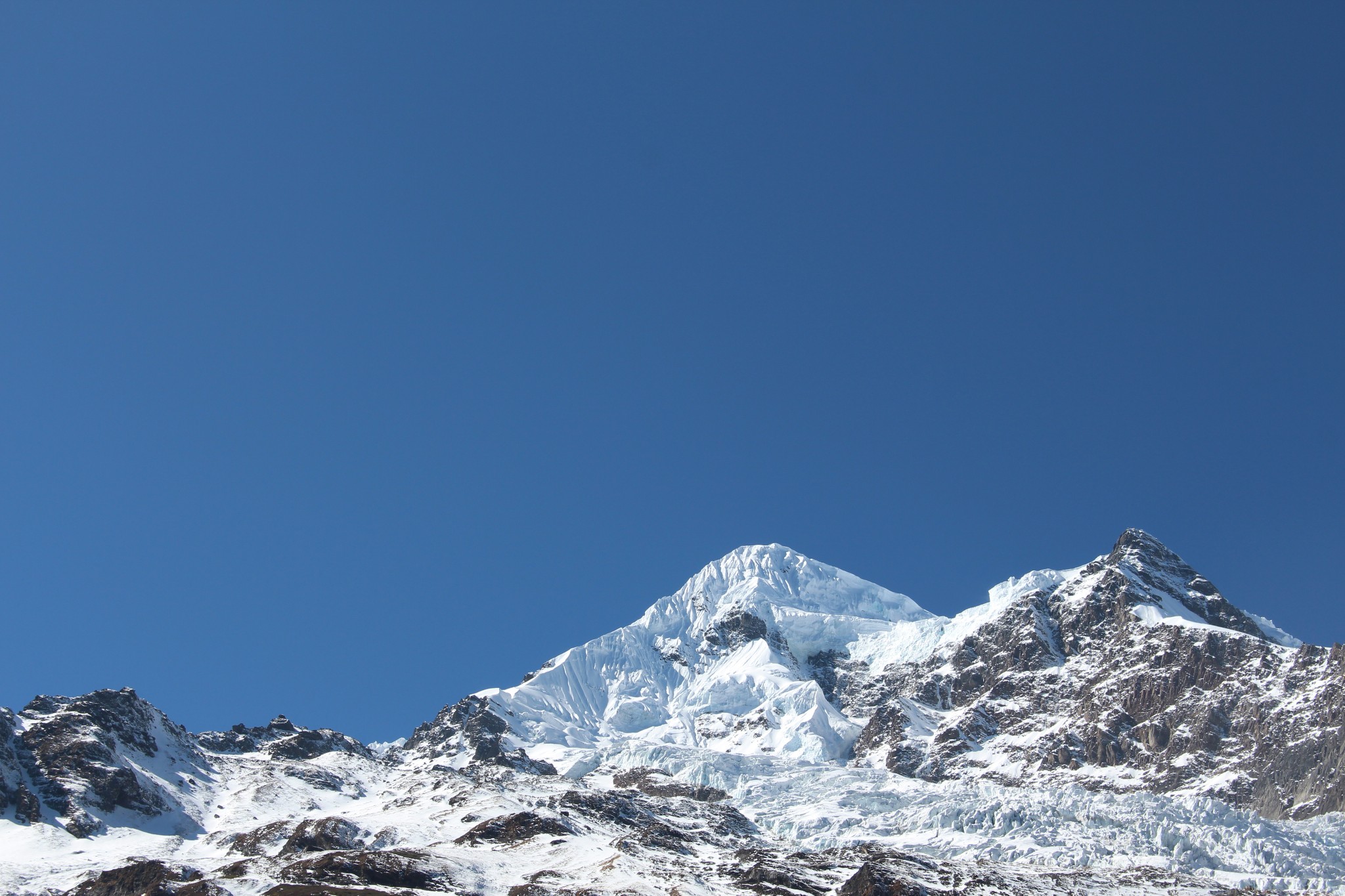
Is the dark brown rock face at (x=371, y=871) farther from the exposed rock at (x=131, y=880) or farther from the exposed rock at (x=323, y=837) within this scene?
the exposed rock at (x=323, y=837)

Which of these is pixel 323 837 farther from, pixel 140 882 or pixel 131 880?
pixel 140 882

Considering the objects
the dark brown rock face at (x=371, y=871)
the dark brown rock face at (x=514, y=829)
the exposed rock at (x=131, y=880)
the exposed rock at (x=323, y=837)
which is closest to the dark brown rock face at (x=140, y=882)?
the exposed rock at (x=131, y=880)

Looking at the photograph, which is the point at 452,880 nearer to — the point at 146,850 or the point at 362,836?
the point at 362,836

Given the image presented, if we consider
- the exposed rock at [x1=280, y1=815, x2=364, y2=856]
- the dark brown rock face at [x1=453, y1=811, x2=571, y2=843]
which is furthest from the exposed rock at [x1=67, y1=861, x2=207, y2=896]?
the dark brown rock face at [x1=453, y1=811, x2=571, y2=843]

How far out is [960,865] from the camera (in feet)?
554

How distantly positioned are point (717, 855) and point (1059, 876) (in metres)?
56.3

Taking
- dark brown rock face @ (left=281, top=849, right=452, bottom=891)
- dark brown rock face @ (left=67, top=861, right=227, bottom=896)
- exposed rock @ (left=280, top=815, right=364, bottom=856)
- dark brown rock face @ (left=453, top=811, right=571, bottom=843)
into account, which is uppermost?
dark brown rock face @ (left=453, top=811, right=571, bottom=843)

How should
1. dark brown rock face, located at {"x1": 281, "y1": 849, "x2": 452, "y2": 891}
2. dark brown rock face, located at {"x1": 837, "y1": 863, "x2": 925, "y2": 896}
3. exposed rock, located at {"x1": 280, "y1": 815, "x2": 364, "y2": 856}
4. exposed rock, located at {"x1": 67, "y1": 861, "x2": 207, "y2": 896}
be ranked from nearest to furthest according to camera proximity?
1. dark brown rock face, located at {"x1": 837, "y1": 863, "x2": 925, "y2": 896}
2. exposed rock, located at {"x1": 67, "y1": 861, "x2": 207, "y2": 896}
3. dark brown rock face, located at {"x1": 281, "y1": 849, "x2": 452, "y2": 891}
4. exposed rock, located at {"x1": 280, "y1": 815, "x2": 364, "y2": 856}

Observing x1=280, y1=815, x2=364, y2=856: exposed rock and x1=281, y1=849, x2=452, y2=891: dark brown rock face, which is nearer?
x1=281, y1=849, x2=452, y2=891: dark brown rock face

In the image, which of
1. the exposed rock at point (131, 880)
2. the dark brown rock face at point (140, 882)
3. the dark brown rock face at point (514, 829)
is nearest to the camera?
the dark brown rock face at point (140, 882)

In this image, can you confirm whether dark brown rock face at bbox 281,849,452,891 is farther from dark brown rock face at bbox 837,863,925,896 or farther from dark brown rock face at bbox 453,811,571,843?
dark brown rock face at bbox 837,863,925,896

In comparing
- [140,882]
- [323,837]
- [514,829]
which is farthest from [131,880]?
[514,829]

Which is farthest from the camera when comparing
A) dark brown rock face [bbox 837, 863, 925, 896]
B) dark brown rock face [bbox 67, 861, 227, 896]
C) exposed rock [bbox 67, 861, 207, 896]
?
exposed rock [bbox 67, 861, 207, 896]

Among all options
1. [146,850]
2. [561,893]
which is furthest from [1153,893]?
[146,850]
